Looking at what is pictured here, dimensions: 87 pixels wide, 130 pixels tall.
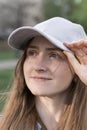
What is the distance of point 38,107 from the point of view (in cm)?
284

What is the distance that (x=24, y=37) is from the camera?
109 inches

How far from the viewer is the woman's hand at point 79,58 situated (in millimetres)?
2654

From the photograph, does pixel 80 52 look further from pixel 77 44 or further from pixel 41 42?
pixel 41 42

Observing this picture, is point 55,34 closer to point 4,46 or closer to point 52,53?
point 52,53

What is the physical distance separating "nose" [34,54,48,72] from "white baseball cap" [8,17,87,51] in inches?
5.0

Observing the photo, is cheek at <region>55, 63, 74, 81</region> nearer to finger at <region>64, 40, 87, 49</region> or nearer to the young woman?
the young woman

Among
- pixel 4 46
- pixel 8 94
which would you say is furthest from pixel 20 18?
pixel 8 94

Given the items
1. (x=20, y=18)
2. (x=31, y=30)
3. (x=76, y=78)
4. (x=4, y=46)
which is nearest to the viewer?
(x=31, y=30)

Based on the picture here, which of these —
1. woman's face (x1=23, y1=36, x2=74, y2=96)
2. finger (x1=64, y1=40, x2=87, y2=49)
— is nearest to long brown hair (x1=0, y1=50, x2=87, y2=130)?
woman's face (x1=23, y1=36, x2=74, y2=96)

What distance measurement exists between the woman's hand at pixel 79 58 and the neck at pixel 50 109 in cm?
19

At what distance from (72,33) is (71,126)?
0.52 metres

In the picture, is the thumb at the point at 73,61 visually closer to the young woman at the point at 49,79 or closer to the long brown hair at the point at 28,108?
the young woman at the point at 49,79

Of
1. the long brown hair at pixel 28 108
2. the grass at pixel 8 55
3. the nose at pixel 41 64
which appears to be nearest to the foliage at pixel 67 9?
the grass at pixel 8 55

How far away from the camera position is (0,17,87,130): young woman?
2.68 m
